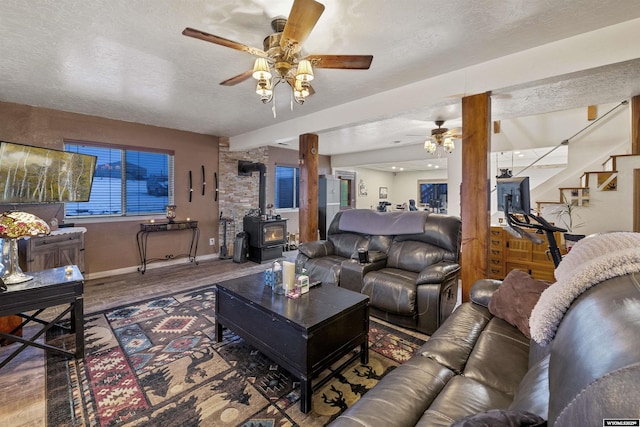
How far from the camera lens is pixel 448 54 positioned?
2.44m

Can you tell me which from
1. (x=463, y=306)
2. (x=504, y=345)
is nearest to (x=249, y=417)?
(x=504, y=345)

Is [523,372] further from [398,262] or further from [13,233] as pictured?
[13,233]

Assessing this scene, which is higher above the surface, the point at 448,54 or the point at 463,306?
the point at 448,54

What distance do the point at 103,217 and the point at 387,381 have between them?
17.0 feet

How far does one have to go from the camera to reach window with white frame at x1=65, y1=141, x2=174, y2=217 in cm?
443

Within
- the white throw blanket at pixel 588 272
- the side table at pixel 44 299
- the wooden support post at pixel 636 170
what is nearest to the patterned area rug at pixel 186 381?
the side table at pixel 44 299

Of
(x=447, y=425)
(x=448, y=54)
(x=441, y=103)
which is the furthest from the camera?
(x=441, y=103)

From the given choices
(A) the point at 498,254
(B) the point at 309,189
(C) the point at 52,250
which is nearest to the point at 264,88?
(B) the point at 309,189

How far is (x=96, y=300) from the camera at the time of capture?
3400 millimetres

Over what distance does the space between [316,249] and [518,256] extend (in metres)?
3.02

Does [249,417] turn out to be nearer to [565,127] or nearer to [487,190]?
[487,190]

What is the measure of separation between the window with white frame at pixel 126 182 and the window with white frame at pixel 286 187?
9.04ft

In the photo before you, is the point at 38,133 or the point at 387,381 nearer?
the point at 387,381

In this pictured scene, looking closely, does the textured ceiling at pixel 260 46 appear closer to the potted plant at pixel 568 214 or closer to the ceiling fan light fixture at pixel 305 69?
the ceiling fan light fixture at pixel 305 69
